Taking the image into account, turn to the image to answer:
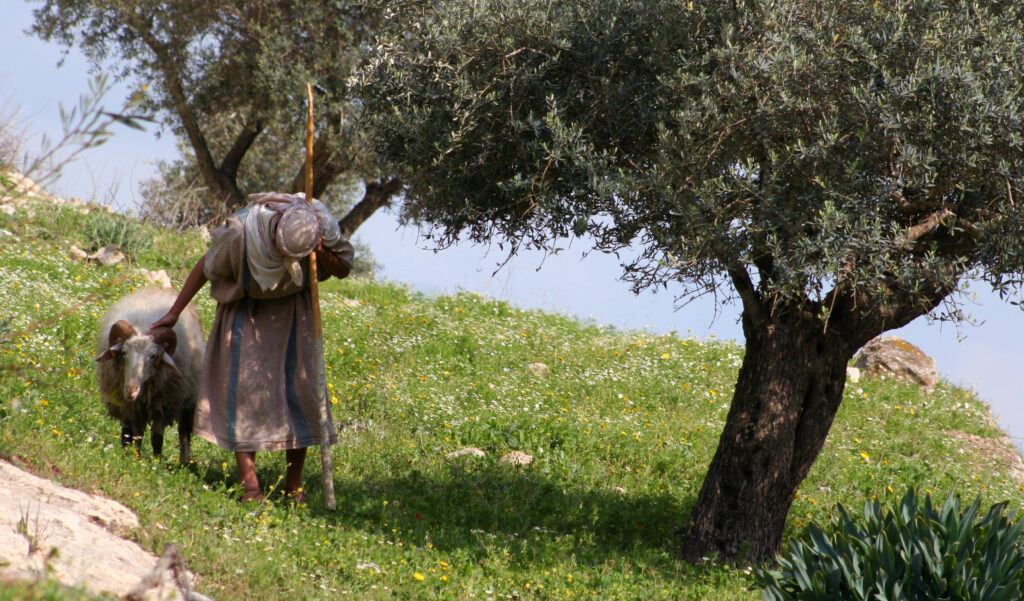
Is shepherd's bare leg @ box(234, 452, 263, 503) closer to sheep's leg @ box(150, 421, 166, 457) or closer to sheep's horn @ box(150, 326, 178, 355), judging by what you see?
sheep's leg @ box(150, 421, 166, 457)

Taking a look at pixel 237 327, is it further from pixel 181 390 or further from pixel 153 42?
pixel 153 42

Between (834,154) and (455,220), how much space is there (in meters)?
4.07

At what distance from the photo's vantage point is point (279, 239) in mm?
7578

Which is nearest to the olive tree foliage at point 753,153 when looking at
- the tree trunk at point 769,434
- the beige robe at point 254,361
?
the tree trunk at point 769,434

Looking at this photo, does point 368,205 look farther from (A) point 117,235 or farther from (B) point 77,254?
(B) point 77,254

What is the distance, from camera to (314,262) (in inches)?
314

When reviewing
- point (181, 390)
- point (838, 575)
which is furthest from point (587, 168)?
point (181, 390)

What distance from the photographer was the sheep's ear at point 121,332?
8.01 metres

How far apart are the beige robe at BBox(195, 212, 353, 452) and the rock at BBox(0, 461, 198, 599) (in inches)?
59.8

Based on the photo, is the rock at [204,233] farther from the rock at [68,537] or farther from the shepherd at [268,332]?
the rock at [68,537]

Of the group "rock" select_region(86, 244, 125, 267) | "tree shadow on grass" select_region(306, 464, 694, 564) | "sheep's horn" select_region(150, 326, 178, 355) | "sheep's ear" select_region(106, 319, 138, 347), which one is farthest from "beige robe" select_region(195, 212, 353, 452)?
"rock" select_region(86, 244, 125, 267)

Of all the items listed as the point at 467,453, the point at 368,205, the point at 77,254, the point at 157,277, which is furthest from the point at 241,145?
the point at 467,453

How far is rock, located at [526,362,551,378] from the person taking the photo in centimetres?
1425

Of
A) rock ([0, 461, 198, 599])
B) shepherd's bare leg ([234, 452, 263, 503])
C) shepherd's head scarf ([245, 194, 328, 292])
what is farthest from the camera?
shepherd's bare leg ([234, 452, 263, 503])
